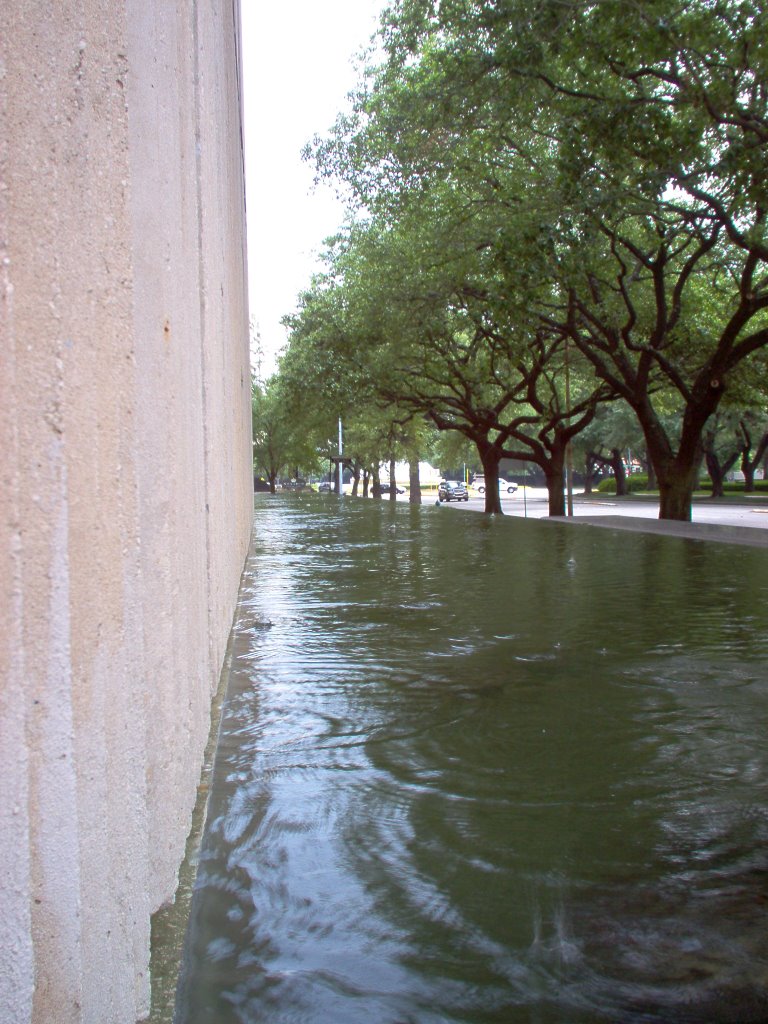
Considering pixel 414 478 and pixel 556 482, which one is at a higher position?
pixel 414 478

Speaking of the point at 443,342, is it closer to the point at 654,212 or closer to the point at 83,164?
the point at 654,212

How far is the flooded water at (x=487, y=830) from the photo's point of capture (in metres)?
1.74

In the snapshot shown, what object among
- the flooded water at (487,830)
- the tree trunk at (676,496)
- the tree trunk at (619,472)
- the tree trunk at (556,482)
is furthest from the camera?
the tree trunk at (619,472)

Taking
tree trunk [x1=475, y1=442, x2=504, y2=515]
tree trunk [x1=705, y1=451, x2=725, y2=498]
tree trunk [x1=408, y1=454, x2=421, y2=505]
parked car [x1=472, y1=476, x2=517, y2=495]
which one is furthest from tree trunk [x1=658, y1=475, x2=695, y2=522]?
parked car [x1=472, y1=476, x2=517, y2=495]

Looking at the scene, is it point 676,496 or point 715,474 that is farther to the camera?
point 715,474

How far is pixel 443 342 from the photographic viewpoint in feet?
83.0

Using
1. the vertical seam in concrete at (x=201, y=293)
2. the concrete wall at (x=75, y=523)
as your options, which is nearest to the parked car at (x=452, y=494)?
the vertical seam in concrete at (x=201, y=293)

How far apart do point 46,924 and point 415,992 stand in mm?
773

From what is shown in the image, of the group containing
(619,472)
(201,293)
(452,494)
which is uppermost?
(201,293)

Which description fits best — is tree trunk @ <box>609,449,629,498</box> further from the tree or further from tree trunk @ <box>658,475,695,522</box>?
the tree

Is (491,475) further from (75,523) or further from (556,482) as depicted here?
(75,523)

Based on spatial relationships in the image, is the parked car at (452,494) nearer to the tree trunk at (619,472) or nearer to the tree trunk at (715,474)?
the tree trunk at (619,472)

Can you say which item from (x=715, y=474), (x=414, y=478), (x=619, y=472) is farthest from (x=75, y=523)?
(x=619, y=472)

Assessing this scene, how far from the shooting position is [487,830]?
246cm
